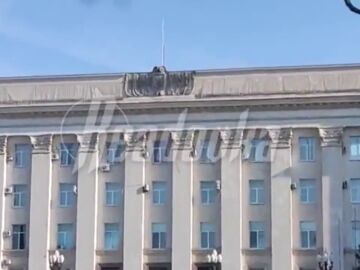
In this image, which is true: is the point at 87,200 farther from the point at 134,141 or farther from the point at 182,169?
the point at 182,169

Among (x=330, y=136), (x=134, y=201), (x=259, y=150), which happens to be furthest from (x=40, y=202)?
(x=330, y=136)

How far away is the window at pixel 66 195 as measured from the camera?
113 ft

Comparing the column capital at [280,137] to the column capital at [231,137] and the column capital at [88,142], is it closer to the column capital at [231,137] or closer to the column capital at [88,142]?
the column capital at [231,137]

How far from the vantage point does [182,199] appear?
33562mm

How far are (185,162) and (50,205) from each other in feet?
18.2

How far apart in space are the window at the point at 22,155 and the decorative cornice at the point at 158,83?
4662 mm

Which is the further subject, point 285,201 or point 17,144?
point 17,144

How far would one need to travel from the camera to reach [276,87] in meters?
33.6

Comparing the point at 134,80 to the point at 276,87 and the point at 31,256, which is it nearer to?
the point at 276,87

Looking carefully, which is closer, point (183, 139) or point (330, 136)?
point (330, 136)

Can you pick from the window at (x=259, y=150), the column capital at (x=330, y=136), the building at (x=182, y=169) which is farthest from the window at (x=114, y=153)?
the column capital at (x=330, y=136)

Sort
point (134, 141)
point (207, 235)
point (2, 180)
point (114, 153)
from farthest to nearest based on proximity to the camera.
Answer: point (2, 180), point (114, 153), point (134, 141), point (207, 235)

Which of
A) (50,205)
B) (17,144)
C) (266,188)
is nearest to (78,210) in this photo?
(50,205)

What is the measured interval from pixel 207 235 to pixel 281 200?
10.1 ft
